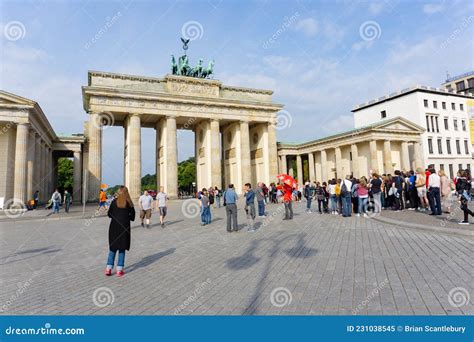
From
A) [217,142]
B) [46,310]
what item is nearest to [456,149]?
[217,142]

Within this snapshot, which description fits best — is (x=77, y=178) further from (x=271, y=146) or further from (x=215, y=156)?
(x=271, y=146)

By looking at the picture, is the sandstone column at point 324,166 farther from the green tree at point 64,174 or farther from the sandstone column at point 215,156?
the green tree at point 64,174

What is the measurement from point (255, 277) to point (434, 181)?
393 inches

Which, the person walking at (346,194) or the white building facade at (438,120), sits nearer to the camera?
the person walking at (346,194)

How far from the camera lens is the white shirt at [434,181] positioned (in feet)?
37.7

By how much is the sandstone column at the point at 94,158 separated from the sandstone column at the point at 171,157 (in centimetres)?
793

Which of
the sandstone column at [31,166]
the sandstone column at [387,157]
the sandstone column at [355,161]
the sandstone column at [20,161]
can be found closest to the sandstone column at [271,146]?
the sandstone column at [355,161]

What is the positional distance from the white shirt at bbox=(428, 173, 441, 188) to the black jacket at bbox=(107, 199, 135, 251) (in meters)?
11.6

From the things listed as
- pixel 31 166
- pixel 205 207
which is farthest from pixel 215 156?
pixel 205 207

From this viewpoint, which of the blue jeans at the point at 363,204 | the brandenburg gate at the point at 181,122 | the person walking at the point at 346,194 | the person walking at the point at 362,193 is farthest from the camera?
the brandenburg gate at the point at 181,122

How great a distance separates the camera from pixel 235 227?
11.2 m

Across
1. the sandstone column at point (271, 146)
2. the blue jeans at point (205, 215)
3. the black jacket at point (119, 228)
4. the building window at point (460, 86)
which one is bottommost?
the blue jeans at point (205, 215)

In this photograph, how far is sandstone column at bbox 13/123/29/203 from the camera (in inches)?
991

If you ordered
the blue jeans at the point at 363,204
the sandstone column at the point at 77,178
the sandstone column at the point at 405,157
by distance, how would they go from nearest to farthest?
the blue jeans at the point at 363,204, the sandstone column at the point at 77,178, the sandstone column at the point at 405,157
